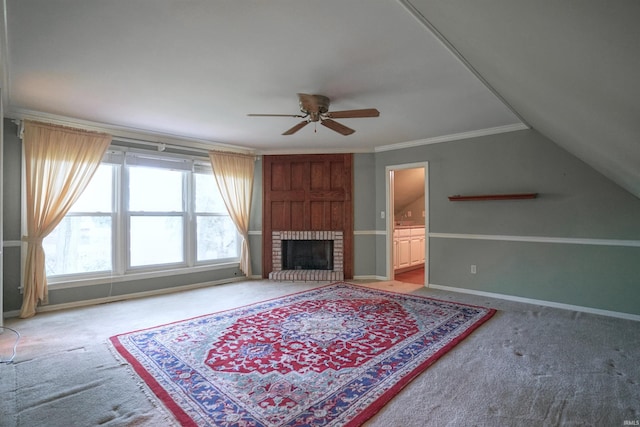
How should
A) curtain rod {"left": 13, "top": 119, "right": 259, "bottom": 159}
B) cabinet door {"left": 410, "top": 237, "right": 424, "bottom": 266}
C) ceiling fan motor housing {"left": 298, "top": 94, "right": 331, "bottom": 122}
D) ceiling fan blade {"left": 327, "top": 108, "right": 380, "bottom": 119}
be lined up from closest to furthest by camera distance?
1. ceiling fan blade {"left": 327, "top": 108, "right": 380, "bottom": 119}
2. ceiling fan motor housing {"left": 298, "top": 94, "right": 331, "bottom": 122}
3. curtain rod {"left": 13, "top": 119, "right": 259, "bottom": 159}
4. cabinet door {"left": 410, "top": 237, "right": 424, "bottom": 266}

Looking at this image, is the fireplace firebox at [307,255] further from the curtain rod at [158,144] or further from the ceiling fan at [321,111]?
the ceiling fan at [321,111]

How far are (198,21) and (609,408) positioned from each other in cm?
343

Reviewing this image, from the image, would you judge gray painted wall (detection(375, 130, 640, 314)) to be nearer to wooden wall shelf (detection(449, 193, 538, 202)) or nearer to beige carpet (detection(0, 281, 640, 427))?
wooden wall shelf (detection(449, 193, 538, 202))

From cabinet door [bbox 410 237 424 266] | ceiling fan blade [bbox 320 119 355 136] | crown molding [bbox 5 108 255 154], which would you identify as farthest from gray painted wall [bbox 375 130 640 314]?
crown molding [bbox 5 108 255 154]

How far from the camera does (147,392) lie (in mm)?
2096

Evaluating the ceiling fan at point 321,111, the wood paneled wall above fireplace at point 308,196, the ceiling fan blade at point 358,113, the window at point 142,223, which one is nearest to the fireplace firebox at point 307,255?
the wood paneled wall above fireplace at point 308,196

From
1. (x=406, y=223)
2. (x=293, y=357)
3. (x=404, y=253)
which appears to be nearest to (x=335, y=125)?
(x=293, y=357)

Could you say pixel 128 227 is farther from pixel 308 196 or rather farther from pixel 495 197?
pixel 495 197

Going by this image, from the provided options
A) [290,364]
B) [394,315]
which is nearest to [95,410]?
[290,364]

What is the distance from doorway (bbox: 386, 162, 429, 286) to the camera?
18.3ft

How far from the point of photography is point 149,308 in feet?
13.0

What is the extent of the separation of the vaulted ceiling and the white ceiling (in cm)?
1

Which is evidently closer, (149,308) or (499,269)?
(149,308)

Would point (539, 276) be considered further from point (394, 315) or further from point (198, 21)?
point (198, 21)
